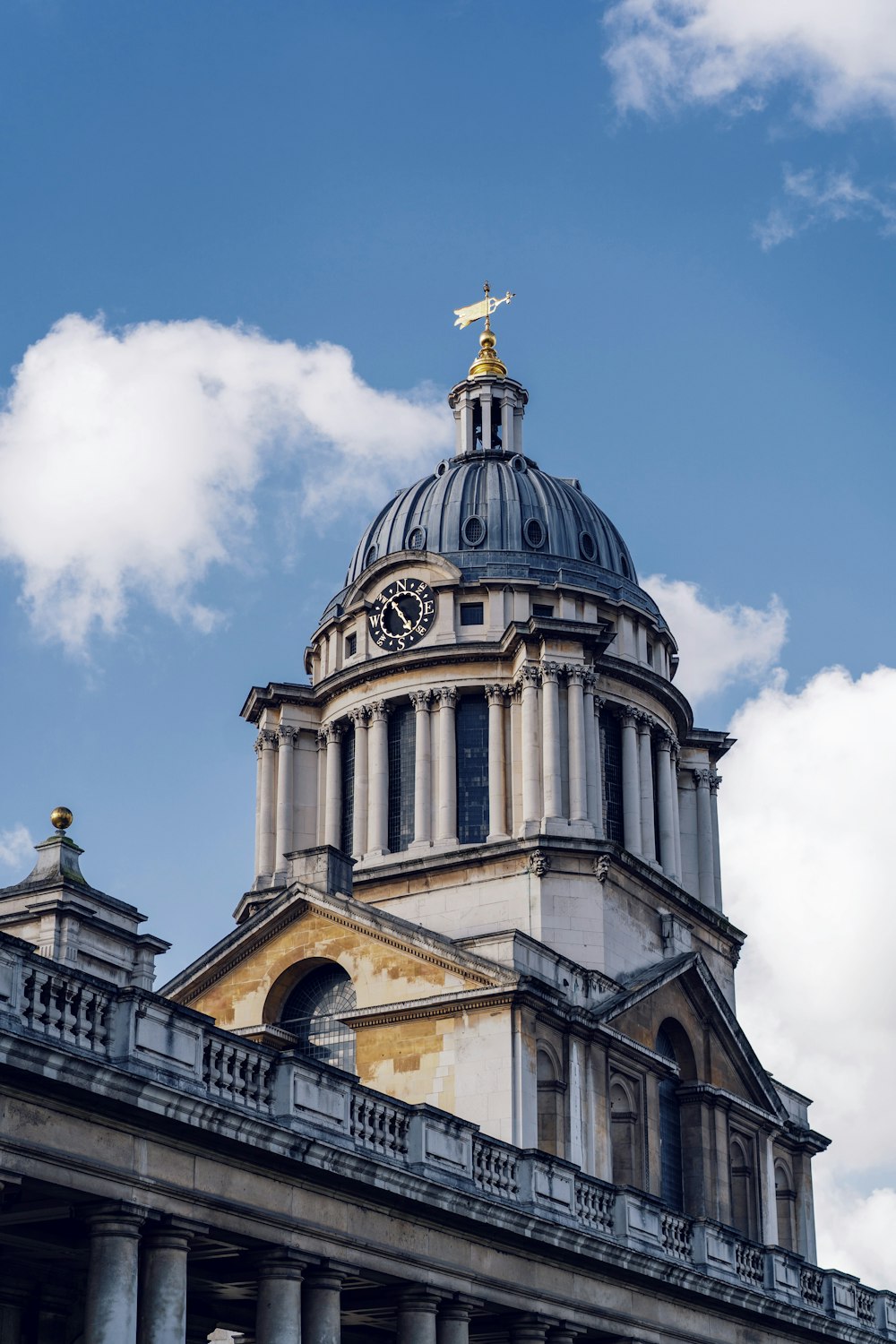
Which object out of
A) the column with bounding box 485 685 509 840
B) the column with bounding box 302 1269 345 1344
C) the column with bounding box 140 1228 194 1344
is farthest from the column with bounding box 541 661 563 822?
the column with bounding box 140 1228 194 1344

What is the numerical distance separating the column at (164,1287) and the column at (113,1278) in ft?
1.88

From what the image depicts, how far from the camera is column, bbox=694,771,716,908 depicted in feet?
221

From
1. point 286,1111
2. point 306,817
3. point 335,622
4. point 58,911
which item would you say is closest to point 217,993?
point 58,911

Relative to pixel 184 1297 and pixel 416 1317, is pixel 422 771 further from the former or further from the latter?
pixel 184 1297

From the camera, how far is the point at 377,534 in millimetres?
69250

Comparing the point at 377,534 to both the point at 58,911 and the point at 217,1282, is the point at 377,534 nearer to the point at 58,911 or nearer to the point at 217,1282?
the point at 58,911

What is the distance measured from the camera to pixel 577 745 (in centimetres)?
6000

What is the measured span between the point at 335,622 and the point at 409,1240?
36622 millimetres

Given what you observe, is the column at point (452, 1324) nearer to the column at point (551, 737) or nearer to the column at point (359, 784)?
the column at point (551, 737)

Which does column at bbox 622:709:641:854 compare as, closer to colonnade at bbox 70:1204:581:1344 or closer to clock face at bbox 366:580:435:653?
clock face at bbox 366:580:435:653

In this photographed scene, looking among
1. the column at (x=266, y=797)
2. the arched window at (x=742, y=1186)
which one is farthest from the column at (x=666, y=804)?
the column at (x=266, y=797)

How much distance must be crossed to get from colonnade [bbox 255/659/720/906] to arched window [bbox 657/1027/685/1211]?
6673mm

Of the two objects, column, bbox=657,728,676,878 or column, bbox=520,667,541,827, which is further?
column, bbox=657,728,676,878

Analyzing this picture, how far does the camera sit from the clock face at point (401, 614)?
6400 cm
